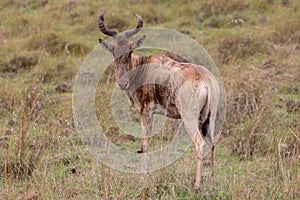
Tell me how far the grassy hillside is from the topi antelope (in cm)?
29

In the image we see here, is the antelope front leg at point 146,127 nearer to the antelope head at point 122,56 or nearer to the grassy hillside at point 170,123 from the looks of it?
the grassy hillside at point 170,123

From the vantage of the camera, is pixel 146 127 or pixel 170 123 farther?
pixel 170 123

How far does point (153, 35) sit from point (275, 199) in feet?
21.6

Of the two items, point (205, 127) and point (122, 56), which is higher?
point (122, 56)

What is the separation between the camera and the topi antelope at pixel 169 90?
5156mm

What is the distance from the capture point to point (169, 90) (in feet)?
17.8

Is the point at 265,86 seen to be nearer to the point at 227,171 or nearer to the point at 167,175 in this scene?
the point at 227,171

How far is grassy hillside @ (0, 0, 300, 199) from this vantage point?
15.9ft

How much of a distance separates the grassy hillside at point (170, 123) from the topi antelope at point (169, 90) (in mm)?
287

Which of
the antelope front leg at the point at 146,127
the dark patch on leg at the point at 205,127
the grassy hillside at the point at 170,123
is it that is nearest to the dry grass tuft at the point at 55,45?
the grassy hillside at the point at 170,123

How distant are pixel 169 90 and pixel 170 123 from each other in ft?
5.40

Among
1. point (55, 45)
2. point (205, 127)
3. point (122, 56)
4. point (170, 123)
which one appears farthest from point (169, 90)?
point (55, 45)

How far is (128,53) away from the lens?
5695 millimetres

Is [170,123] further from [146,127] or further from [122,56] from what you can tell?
[122,56]
